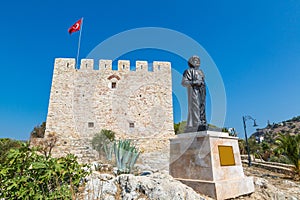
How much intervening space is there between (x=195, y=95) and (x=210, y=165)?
1.60 metres

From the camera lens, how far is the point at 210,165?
3.32 m

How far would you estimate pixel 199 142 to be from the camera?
3621 mm

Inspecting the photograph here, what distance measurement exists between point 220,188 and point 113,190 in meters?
1.85

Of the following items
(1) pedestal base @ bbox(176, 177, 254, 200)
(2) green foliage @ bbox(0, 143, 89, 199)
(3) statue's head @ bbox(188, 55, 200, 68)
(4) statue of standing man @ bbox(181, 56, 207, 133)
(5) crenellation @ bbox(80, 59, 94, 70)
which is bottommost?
(1) pedestal base @ bbox(176, 177, 254, 200)

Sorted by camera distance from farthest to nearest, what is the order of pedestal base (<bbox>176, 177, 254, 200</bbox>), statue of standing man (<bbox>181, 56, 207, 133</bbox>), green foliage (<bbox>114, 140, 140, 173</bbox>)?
green foliage (<bbox>114, 140, 140, 173</bbox>)
statue of standing man (<bbox>181, 56, 207, 133</bbox>)
pedestal base (<bbox>176, 177, 254, 200</bbox>)

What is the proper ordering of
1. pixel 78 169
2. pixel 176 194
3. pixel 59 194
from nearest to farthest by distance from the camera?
pixel 59 194, pixel 78 169, pixel 176 194

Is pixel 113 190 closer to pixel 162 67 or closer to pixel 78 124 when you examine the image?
pixel 78 124

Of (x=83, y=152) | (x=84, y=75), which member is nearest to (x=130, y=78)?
(x=84, y=75)

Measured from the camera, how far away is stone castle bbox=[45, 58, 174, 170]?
1280cm

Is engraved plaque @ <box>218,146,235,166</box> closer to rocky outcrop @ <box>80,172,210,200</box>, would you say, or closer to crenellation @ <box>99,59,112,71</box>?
rocky outcrop @ <box>80,172,210,200</box>

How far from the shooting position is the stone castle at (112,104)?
12.8 metres

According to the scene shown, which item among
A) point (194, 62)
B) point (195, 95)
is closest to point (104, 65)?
point (194, 62)

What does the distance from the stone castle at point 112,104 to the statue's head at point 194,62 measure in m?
9.32

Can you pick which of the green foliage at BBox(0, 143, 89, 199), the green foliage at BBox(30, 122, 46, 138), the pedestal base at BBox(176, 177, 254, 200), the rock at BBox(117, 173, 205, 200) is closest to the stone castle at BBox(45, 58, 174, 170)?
the green foliage at BBox(30, 122, 46, 138)
